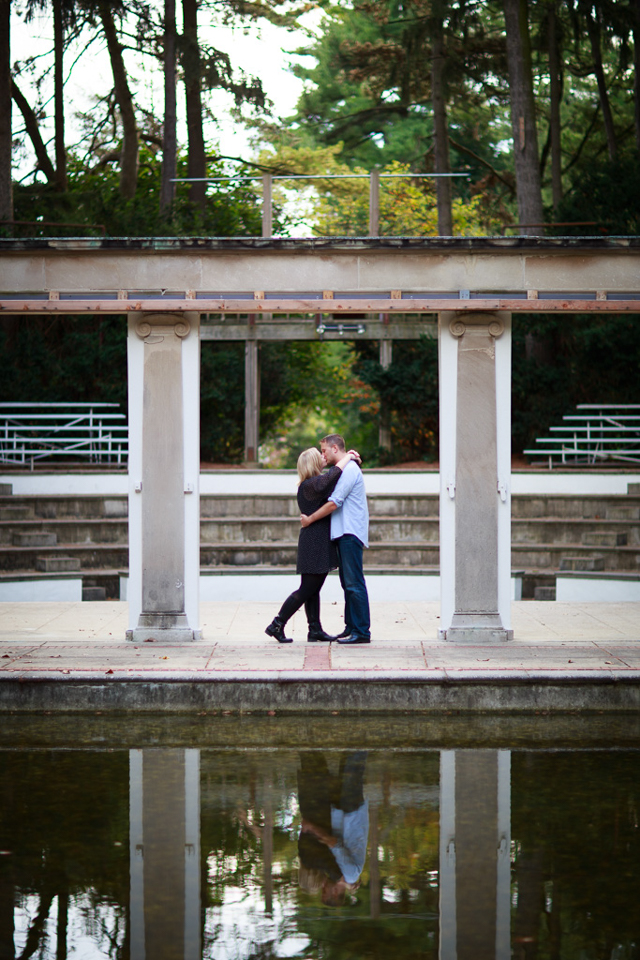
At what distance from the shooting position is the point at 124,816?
601 cm

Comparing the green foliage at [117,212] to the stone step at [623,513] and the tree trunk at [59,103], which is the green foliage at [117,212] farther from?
the stone step at [623,513]

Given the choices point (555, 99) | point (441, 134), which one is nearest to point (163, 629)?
point (441, 134)

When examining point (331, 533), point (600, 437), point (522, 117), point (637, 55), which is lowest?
point (331, 533)

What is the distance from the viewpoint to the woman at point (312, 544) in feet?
32.6

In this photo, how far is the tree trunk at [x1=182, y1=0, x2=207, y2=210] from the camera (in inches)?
1032

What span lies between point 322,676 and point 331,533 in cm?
193

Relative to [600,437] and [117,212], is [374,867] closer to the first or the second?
[600,437]

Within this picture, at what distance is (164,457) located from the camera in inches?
409

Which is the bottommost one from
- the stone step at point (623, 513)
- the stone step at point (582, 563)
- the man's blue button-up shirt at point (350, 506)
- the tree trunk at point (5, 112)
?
the stone step at point (582, 563)

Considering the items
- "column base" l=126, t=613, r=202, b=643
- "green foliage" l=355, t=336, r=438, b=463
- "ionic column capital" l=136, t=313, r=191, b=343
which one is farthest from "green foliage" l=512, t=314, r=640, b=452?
"column base" l=126, t=613, r=202, b=643

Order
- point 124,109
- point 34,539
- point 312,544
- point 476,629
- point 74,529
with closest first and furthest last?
1. point 312,544
2. point 476,629
3. point 34,539
4. point 74,529
5. point 124,109

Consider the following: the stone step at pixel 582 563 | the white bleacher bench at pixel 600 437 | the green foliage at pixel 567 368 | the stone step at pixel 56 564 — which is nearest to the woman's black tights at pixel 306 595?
the stone step at pixel 56 564

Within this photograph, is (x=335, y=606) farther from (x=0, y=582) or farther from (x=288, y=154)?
(x=288, y=154)

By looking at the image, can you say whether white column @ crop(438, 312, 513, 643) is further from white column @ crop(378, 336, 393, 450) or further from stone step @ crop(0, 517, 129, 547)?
white column @ crop(378, 336, 393, 450)
